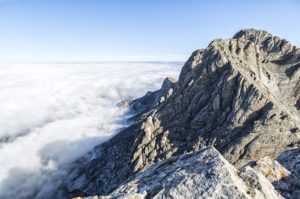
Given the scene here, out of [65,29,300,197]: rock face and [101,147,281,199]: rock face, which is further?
[65,29,300,197]: rock face

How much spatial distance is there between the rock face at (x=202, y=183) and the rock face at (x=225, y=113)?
96652mm

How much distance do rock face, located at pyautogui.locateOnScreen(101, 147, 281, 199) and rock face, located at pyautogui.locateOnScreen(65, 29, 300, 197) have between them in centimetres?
9665

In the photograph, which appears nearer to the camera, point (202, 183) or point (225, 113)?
point (202, 183)

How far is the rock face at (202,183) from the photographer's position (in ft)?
63.0

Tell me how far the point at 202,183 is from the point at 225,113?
115 metres

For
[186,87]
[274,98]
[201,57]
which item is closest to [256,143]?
[274,98]

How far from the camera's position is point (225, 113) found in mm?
132125

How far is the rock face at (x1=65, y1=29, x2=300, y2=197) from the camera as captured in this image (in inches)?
4722

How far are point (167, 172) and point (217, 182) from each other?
4520mm

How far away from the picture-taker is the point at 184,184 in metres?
20.1

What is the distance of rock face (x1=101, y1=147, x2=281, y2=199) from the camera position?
19188 millimetres

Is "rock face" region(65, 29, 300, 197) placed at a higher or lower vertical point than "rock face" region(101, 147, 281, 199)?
lower

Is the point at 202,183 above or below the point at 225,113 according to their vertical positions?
above

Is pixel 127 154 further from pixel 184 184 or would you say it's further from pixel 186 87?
pixel 184 184
